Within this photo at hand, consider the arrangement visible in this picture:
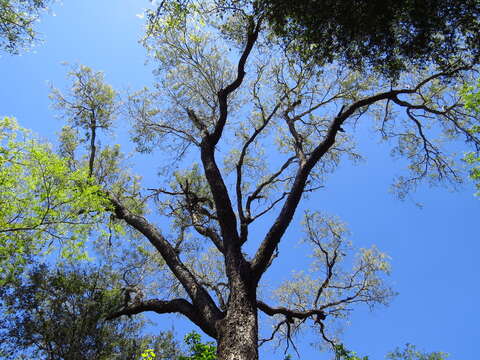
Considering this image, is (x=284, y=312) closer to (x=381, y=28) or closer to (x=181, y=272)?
(x=181, y=272)

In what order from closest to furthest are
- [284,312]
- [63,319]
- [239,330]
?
1. [239,330]
2. [63,319]
3. [284,312]

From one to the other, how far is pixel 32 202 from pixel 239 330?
3716 mm

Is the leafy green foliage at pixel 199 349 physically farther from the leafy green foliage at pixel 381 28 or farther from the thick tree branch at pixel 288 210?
the leafy green foliage at pixel 381 28

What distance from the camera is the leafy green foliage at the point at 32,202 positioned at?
5.29 metres

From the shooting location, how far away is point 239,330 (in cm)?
500

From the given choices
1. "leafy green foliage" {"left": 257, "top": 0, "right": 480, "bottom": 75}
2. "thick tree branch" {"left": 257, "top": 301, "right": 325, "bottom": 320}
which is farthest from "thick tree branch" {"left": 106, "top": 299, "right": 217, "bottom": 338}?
"leafy green foliage" {"left": 257, "top": 0, "right": 480, "bottom": 75}

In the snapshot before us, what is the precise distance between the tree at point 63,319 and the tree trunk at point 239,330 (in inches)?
93.2

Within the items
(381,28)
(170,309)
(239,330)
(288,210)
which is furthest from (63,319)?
(381,28)

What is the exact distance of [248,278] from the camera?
580cm

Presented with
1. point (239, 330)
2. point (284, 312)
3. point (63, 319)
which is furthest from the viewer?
point (284, 312)

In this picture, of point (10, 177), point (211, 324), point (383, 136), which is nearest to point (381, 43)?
point (383, 136)

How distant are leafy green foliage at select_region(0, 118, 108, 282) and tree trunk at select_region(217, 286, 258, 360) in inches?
97.2

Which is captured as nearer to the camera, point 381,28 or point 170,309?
point 381,28

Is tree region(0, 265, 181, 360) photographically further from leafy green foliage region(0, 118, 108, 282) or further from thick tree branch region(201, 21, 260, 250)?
thick tree branch region(201, 21, 260, 250)
